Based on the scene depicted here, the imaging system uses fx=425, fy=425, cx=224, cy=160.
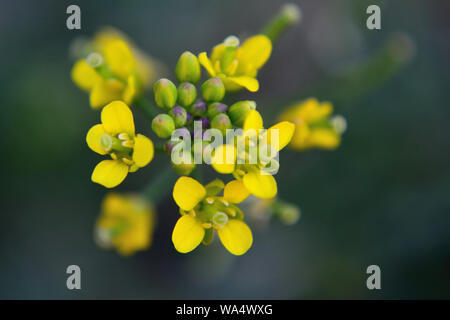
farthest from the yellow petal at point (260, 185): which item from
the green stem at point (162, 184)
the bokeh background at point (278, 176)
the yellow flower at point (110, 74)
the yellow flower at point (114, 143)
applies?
the bokeh background at point (278, 176)

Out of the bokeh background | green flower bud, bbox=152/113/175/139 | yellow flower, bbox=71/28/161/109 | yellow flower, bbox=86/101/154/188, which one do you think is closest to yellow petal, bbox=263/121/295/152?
green flower bud, bbox=152/113/175/139

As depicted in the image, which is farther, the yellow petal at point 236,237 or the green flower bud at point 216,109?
the green flower bud at point 216,109

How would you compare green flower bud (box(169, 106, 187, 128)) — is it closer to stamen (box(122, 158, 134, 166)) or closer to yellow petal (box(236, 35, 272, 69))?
stamen (box(122, 158, 134, 166))

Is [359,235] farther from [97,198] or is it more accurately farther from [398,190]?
[97,198]

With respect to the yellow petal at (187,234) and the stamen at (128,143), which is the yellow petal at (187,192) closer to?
the yellow petal at (187,234)

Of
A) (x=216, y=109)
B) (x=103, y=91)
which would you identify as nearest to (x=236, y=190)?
(x=216, y=109)
